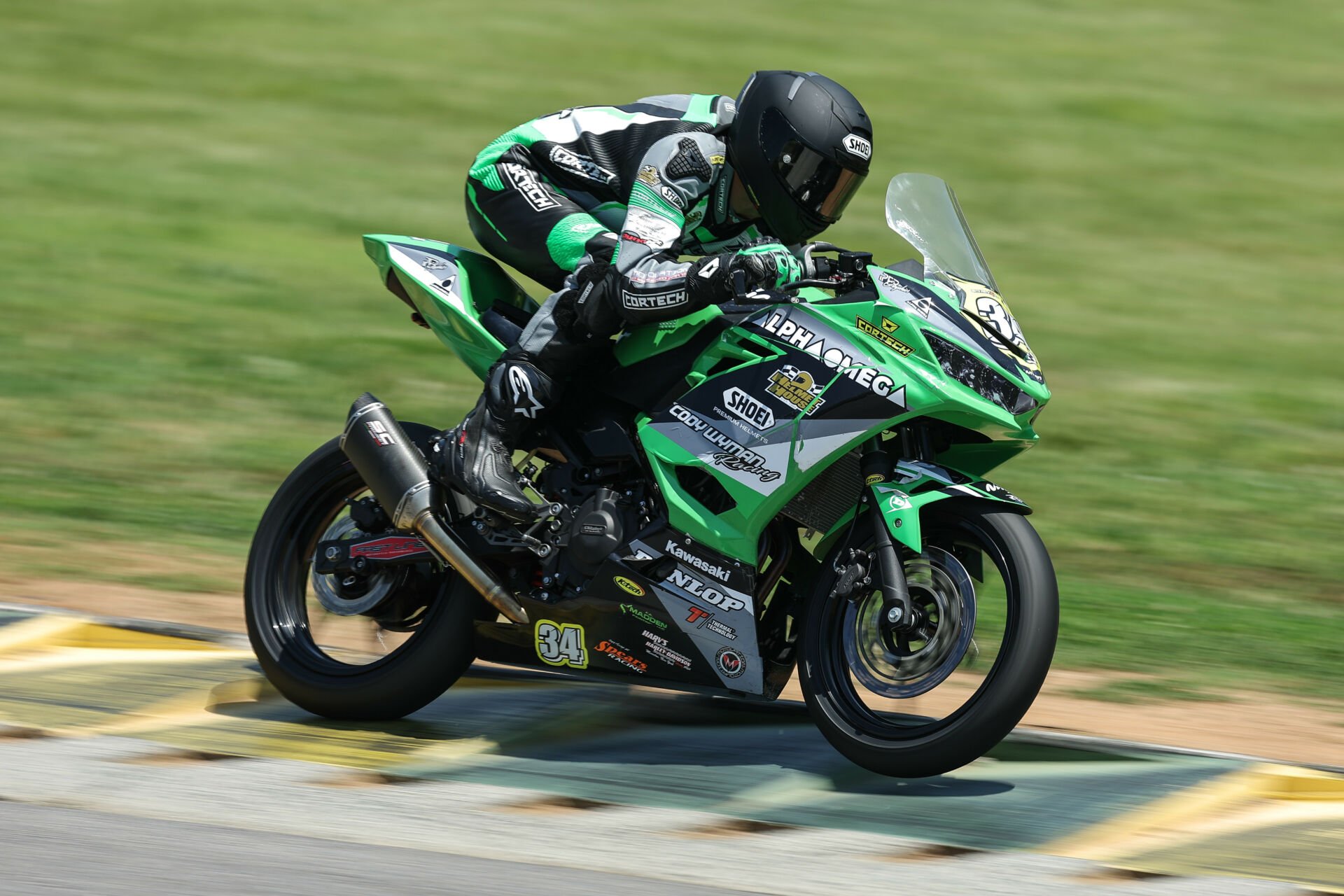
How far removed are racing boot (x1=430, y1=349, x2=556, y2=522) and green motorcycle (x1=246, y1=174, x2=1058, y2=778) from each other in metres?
0.09

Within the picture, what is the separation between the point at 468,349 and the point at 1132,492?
4582 mm

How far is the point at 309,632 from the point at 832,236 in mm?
9210

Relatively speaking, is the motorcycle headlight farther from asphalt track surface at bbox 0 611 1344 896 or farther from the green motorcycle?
asphalt track surface at bbox 0 611 1344 896

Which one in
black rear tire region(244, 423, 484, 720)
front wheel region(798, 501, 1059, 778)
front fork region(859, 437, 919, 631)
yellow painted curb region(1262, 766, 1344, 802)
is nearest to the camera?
front wheel region(798, 501, 1059, 778)

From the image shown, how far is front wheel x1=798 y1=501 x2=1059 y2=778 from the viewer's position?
457 centimetres

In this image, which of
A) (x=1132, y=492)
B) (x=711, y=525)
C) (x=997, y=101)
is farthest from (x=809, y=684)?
(x=997, y=101)

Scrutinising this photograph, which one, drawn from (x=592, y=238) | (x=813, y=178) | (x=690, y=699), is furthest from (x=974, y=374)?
(x=690, y=699)

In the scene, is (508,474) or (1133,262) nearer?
(508,474)

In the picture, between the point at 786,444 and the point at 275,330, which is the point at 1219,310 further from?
the point at 786,444

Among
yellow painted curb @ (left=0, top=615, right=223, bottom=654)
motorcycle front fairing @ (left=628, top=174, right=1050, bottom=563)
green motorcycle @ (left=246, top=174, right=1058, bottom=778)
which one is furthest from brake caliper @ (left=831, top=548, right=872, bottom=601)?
yellow painted curb @ (left=0, top=615, right=223, bottom=654)

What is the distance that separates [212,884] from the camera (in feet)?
12.6

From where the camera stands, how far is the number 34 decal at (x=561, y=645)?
5328mm

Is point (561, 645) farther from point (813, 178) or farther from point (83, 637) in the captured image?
point (83, 637)

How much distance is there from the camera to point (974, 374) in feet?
15.5
